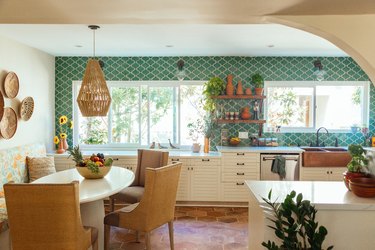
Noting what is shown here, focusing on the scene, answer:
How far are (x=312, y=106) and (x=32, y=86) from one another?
4.52m

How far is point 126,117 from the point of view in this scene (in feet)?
18.5

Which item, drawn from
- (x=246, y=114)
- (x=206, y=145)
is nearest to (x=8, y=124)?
(x=206, y=145)

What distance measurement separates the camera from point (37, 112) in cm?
493

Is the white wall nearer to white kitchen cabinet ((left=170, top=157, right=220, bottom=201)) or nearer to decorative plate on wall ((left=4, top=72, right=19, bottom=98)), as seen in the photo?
decorative plate on wall ((left=4, top=72, right=19, bottom=98))

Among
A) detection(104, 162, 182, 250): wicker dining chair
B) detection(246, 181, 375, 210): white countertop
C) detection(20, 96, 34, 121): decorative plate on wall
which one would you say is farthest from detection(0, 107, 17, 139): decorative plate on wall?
detection(246, 181, 375, 210): white countertop

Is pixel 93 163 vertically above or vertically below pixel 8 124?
below

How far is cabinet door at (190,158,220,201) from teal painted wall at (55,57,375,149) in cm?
68

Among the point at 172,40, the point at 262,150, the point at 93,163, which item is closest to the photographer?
the point at 93,163

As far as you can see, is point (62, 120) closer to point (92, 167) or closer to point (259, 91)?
point (92, 167)

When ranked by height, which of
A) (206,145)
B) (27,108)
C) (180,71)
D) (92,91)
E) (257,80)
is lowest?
(206,145)

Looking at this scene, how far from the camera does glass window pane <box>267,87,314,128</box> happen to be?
555 centimetres

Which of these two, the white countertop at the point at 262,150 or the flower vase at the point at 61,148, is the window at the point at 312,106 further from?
the flower vase at the point at 61,148

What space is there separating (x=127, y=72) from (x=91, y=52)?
0.67m

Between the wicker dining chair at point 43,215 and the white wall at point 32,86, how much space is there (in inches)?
80.7
